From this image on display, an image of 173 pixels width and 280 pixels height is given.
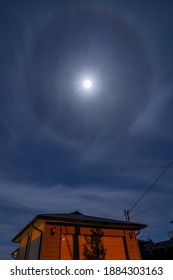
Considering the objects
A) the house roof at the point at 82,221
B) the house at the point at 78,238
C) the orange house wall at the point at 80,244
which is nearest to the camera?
the orange house wall at the point at 80,244

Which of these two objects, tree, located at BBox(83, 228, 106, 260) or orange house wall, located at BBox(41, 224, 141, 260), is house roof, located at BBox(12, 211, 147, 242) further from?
tree, located at BBox(83, 228, 106, 260)

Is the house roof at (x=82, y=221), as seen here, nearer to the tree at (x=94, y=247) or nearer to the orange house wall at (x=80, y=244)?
the orange house wall at (x=80, y=244)

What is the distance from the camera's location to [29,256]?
11.9m

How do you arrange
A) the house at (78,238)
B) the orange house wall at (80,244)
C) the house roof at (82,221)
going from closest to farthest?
the orange house wall at (80,244) < the house at (78,238) < the house roof at (82,221)

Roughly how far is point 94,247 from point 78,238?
3.59 feet

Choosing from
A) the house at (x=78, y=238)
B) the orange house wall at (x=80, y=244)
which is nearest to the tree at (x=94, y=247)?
the house at (x=78, y=238)

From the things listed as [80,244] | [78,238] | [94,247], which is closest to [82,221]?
[78,238]

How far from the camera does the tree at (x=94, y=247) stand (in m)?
10.6

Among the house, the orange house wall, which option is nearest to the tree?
the house
